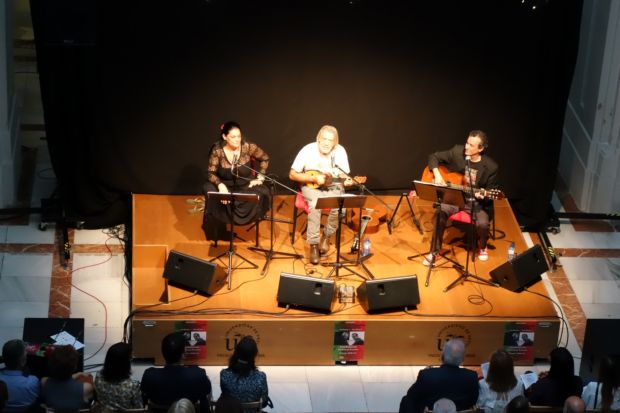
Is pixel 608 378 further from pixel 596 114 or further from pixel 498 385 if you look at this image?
pixel 596 114

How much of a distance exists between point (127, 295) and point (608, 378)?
13.9 feet

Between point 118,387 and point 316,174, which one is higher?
point 316,174

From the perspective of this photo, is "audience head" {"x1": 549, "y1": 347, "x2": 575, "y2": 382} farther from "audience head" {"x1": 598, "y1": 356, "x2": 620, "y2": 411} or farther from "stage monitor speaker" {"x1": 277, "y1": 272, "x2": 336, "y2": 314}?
"stage monitor speaker" {"x1": 277, "y1": 272, "x2": 336, "y2": 314}

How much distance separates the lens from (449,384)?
747 cm

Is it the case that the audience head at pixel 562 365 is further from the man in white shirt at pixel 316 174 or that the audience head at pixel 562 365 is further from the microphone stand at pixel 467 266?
the man in white shirt at pixel 316 174

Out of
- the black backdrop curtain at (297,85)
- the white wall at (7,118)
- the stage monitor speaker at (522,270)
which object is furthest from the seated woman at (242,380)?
the white wall at (7,118)

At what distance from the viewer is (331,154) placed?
9883 millimetres

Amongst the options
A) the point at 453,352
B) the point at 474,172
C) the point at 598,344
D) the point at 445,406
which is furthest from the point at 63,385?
the point at 474,172

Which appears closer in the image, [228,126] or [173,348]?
[173,348]

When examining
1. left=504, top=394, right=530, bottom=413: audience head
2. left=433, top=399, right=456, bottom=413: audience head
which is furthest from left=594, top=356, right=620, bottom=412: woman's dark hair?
left=433, top=399, right=456, bottom=413: audience head

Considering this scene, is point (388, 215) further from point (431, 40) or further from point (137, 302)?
point (137, 302)

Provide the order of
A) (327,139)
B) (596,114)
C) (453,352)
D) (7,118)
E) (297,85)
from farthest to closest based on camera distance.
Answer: (596,114), (7,118), (297,85), (327,139), (453,352)

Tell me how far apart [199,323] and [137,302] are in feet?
1.80

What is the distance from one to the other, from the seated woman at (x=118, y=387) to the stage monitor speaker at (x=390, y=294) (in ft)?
7.53
